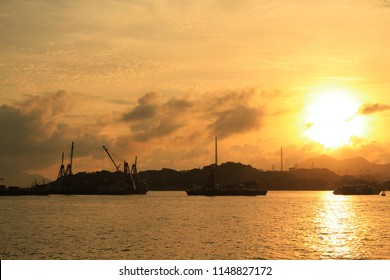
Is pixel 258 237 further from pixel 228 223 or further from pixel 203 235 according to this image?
pixel 228 223

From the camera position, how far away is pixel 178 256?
57.2 metres

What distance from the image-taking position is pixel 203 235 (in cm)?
7631

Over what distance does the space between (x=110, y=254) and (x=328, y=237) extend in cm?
3047

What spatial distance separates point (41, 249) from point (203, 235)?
2210 centimetres
